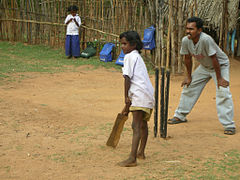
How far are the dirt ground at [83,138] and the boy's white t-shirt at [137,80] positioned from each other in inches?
24.7

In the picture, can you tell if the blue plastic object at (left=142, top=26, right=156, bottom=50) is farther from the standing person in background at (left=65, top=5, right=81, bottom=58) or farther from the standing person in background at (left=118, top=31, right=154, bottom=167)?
the standing person in background at (left=118, top=31, right=154, bottom=167)

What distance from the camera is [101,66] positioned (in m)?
9.48

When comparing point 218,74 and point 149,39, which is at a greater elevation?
point 149,39

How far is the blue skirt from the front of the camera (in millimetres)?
10430

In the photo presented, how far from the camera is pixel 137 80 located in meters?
3.18

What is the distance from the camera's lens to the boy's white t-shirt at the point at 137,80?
3129 mm

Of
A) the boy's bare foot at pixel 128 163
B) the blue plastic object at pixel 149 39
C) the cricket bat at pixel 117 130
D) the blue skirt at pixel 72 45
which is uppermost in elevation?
the blue plastic object at pixel 149 39

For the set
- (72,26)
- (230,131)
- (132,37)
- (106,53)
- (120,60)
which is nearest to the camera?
(132,37)

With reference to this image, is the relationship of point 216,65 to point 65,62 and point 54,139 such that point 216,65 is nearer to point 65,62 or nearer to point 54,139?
point 54,139

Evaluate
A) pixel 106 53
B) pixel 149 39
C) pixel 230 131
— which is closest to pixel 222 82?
pixel 230 131

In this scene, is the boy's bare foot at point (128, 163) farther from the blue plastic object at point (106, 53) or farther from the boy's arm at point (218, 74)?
the blue plastic object at point (106, 53)

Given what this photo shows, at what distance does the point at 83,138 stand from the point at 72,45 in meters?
6.82

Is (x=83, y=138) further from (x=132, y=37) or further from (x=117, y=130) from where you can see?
(x=132, y=37)

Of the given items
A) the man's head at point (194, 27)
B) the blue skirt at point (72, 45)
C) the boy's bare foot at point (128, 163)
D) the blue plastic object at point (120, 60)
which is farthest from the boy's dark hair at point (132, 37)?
the blue skirt at point (72, 45)
